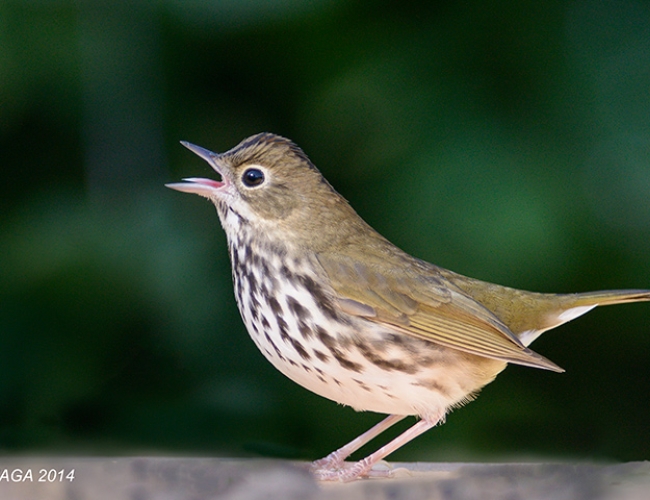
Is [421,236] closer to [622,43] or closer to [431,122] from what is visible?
[431,122]

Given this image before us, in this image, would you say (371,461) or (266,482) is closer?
(266,482)

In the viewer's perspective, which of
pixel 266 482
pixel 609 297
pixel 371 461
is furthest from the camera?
pixel 609 297

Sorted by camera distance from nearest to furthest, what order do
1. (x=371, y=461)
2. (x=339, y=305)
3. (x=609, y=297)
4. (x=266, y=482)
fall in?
1. (x=266, y=482)
2. (x=339, y=305)
3. (x=371, y=461)
4. (x=609, y=297)

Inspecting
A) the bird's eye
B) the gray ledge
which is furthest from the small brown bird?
the gray ledge

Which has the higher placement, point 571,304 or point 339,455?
point 571,304

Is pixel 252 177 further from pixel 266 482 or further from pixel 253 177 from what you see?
pixel 266 482

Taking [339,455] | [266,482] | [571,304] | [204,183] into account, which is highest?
[204,183]

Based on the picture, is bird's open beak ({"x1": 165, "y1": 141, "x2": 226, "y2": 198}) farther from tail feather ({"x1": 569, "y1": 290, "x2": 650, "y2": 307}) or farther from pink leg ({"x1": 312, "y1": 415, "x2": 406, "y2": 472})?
tail feather ({"x1": 569, "y1": 290, "x2": 650, "y2": 307})

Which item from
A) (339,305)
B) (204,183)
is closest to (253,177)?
(204,183)
